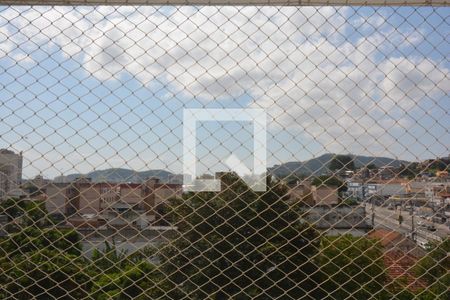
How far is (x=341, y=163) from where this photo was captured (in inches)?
55.7

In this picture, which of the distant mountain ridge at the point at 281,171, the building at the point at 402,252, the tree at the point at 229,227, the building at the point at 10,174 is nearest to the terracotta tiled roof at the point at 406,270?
the building at the point at 402,252

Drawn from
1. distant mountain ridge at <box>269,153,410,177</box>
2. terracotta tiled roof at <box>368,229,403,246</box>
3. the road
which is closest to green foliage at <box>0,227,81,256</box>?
distant mountain ridge at <box>269,153,410,177</box>

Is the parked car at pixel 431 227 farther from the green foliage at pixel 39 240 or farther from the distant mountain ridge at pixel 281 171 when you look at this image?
the green foliage at pixel 39 240

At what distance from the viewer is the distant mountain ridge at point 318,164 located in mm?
1383

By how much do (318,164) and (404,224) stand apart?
0.53m

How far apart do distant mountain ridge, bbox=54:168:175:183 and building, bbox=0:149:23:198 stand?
11cm

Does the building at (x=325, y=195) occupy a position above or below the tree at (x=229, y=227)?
above

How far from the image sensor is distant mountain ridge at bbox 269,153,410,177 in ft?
4.54

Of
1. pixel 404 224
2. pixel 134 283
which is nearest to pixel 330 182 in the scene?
pixel 404 224

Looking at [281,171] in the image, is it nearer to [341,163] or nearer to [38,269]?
[341,163]

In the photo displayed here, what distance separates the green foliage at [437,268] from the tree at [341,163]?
0.52 m

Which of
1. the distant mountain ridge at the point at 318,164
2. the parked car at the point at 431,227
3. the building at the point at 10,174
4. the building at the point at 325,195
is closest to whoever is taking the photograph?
the building at the point at 10,174

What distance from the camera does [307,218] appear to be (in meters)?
1.63

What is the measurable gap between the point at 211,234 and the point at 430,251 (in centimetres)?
88
